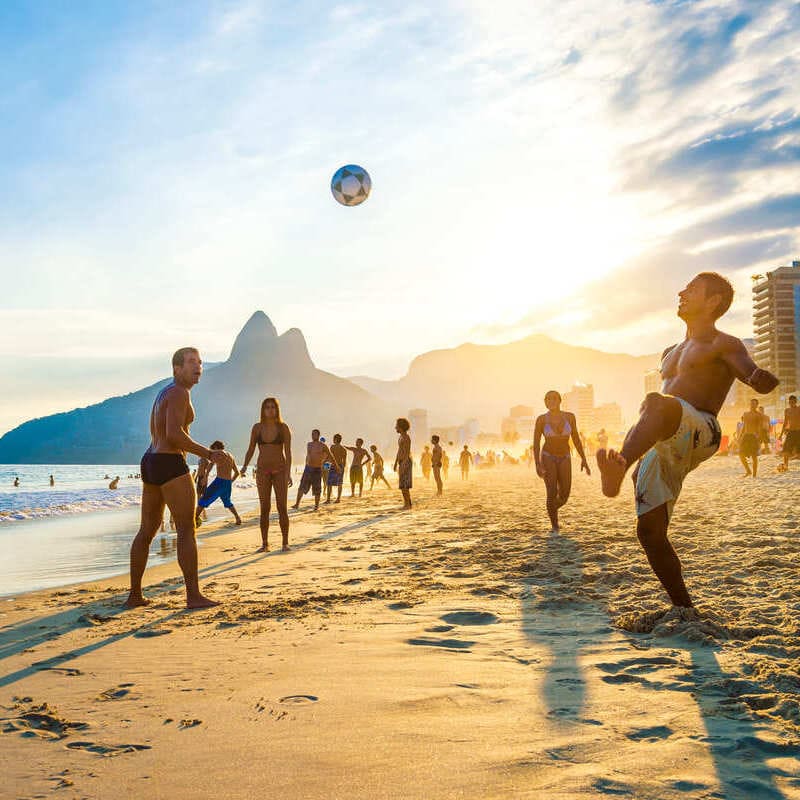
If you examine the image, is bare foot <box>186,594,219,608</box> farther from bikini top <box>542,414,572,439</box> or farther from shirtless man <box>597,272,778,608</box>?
bikini top <box>542,414,572,439</box>

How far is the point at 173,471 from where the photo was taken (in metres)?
5.07

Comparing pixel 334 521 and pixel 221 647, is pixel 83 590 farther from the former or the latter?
pixel 334 521

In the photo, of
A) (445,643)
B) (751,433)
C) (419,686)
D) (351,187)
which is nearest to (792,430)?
(751,433)

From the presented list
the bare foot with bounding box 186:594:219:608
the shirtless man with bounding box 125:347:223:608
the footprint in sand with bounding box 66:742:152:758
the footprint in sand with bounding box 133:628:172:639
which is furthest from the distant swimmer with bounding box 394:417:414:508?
the footprint in sand with bounding box 66:742:152:758

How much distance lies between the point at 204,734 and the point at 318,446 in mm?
12829

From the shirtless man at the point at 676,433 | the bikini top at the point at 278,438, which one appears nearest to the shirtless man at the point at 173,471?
the shirtless man at the point at 676,433

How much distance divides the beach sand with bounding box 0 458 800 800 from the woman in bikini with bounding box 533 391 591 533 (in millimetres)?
2821

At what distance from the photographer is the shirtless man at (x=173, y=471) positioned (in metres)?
5.03

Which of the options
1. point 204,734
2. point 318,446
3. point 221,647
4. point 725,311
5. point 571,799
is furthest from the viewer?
point 318,446

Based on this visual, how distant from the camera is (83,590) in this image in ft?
20.0

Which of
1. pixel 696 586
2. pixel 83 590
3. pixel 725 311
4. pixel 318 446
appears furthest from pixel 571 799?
pixel 318 446

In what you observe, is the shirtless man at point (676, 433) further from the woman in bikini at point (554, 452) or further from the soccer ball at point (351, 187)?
the soccer ball at point (351, 187)

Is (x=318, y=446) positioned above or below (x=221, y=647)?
above

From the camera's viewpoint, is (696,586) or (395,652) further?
(696,586)
